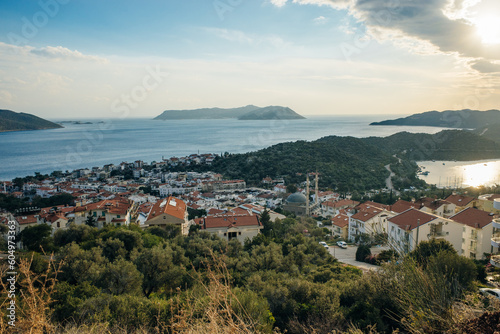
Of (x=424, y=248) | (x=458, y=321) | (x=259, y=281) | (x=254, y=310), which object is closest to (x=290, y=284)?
(x=259, y=281)

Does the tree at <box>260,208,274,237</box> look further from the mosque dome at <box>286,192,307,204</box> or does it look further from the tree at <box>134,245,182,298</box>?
the mosque dome at <box>286,192,307,204</box>

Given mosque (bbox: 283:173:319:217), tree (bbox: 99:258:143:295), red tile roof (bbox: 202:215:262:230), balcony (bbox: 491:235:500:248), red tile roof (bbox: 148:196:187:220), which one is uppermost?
balcony (bbox: 491:235:500:248)

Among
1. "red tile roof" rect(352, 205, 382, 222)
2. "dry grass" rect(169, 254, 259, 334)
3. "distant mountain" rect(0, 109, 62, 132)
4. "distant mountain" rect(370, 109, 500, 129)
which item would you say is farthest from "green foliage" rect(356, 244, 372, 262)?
"distant mountain" rect(0, 109, 62, 132)

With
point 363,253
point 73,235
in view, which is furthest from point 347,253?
point 73,235

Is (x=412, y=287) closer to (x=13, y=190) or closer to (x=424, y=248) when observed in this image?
(x=424, y=248)

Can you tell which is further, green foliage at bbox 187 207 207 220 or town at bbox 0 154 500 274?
green foliage at bbox 187 207 207 220

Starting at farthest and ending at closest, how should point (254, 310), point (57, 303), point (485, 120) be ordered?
point (485, 120) → point (57, 303) → point (254, 310)

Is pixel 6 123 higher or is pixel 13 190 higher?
pixel 6 123

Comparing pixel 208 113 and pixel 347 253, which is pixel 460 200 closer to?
pixel 347 253
